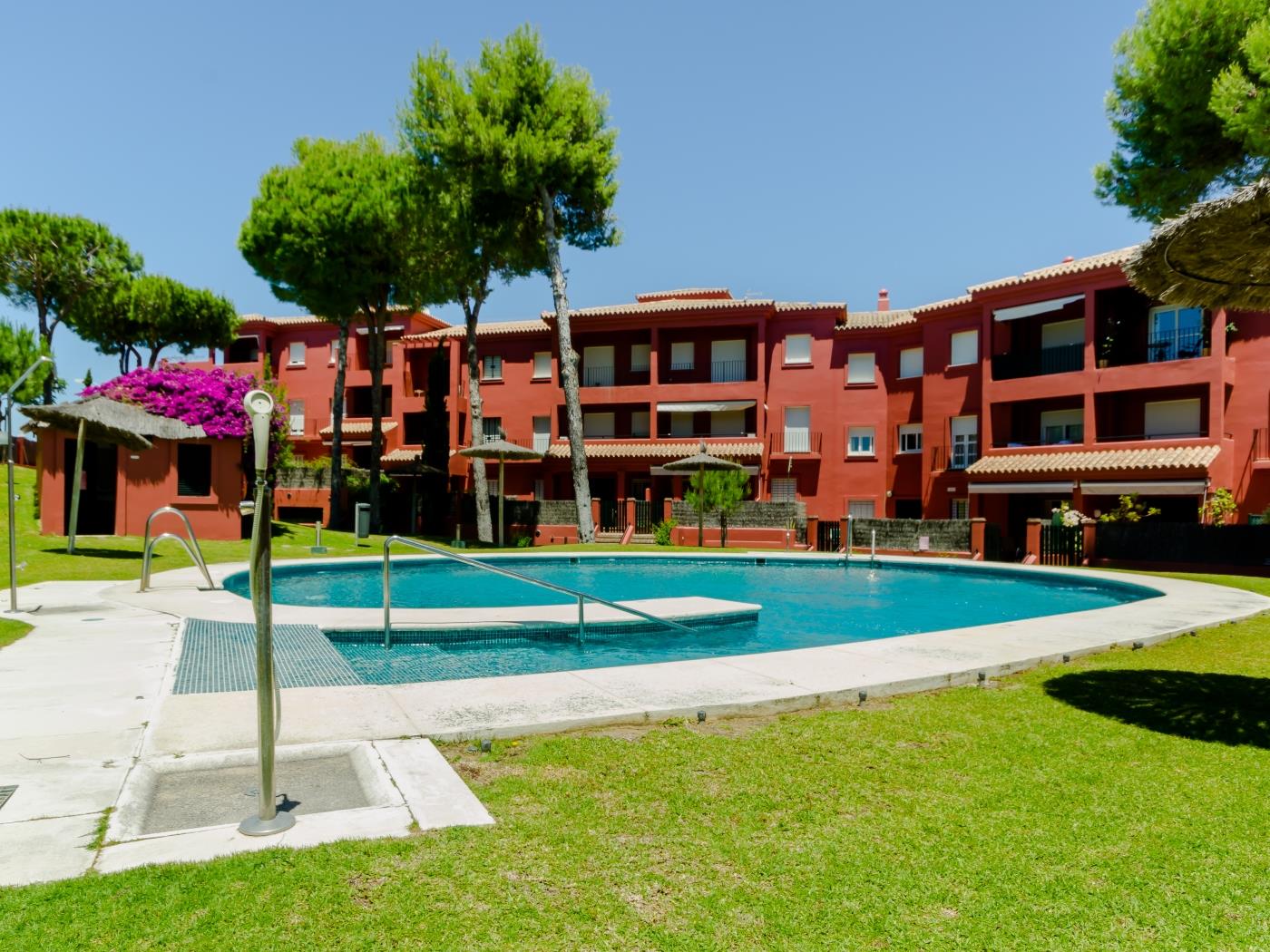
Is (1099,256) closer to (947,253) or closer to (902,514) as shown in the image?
(947,253)

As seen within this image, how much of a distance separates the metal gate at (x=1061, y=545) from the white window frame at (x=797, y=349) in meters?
13.0

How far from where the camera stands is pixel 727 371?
32938 mm

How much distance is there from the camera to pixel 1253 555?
59.6 feet

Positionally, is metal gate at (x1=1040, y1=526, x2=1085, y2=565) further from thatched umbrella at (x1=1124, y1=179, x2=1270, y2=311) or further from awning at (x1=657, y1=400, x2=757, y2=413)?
thatched umbrella at (x1=1124, y1=179, x2=1270, y2=311)

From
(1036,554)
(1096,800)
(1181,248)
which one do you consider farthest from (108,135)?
(1036,554)

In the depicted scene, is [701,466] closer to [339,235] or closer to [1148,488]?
[1148,488]

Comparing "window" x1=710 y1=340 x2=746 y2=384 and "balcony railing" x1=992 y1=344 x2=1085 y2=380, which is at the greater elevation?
"window" x1=710 y1=340 x2=746 y2=384

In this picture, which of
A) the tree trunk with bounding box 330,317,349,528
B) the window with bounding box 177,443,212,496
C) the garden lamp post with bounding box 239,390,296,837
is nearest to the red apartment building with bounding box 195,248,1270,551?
the tree trunk with bounding box 330,317,349,528

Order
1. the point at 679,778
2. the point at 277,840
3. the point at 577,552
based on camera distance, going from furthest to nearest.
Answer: the point at 577,552 → the point at 679,778 → the point at 277,840

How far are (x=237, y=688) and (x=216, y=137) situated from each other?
1635 centimetres

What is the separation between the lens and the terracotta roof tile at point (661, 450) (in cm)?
3078

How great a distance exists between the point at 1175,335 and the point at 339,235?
94.1 feet

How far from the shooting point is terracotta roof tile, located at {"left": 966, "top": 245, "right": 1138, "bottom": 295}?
78.8 feet

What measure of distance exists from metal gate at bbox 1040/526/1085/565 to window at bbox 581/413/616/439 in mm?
19149
